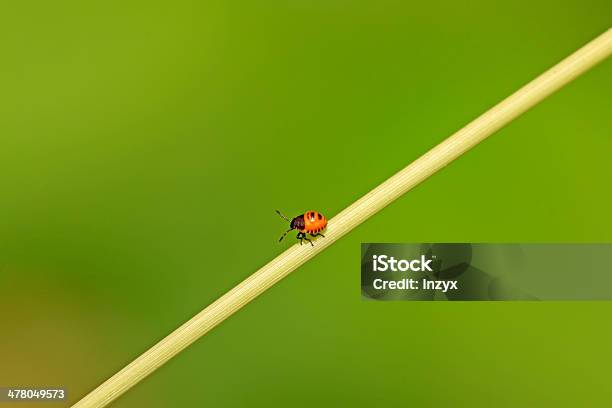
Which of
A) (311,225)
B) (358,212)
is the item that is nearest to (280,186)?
(311,225)

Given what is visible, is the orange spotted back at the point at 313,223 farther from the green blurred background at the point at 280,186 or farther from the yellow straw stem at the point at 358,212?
the green blurred background at the point at 280,186

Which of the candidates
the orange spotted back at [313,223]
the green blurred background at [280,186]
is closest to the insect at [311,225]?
the orange spotted back at [313,223]

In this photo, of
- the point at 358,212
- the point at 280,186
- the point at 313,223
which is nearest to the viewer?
the point at 358,212

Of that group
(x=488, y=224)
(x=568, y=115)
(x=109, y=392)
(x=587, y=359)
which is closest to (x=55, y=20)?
(x=109, y=392)

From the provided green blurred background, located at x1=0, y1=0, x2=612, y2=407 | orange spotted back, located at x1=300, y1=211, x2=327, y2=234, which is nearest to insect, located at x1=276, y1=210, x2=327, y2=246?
orange spotted back, located at x1=300, y1=211, x2=327, y2=234

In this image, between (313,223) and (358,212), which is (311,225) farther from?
(358,212)

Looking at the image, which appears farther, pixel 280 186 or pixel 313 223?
→ pixel 280 186

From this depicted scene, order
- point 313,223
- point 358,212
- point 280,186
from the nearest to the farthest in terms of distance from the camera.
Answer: point 358,212 < point 313,223 < point 280,186
